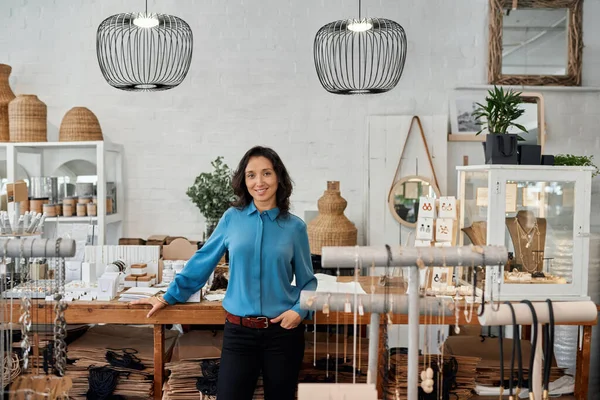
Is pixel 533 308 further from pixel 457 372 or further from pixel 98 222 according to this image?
pixel 98 222

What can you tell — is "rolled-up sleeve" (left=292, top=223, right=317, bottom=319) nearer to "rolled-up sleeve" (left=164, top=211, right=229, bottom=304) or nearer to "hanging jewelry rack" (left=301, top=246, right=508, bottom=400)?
"rolled-up sleeve" (left=164, top=211, right=229, bottom=304)

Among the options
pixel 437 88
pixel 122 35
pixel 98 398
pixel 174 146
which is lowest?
pixel 98 398

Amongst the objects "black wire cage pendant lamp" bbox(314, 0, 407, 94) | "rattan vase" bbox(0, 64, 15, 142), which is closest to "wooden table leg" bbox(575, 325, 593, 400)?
"black wire cage pendant lamp" bbox(314, 0, 407, 94)

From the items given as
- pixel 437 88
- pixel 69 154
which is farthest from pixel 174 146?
pixel 437 88

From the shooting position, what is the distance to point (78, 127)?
186 inches

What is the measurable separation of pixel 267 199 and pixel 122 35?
2806 mm

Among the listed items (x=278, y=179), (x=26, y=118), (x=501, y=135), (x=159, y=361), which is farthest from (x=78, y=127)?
(x=501, y=135)

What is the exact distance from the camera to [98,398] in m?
3.07

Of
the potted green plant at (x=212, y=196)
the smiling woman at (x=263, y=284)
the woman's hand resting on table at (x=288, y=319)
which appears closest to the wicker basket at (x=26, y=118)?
the potted green plant at (x=212, y=196)

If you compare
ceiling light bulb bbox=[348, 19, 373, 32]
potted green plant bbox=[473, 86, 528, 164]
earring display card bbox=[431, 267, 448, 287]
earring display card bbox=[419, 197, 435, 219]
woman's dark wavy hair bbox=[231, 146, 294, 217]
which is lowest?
earring display card bbox=[431, 267, 448, 287]

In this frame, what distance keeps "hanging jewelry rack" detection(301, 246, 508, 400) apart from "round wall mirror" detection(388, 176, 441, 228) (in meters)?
3.31

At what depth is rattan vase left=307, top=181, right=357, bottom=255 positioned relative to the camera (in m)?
4.58

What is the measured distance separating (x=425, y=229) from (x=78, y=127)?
9.83 feet

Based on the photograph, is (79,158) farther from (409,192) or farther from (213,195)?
(409,192)
